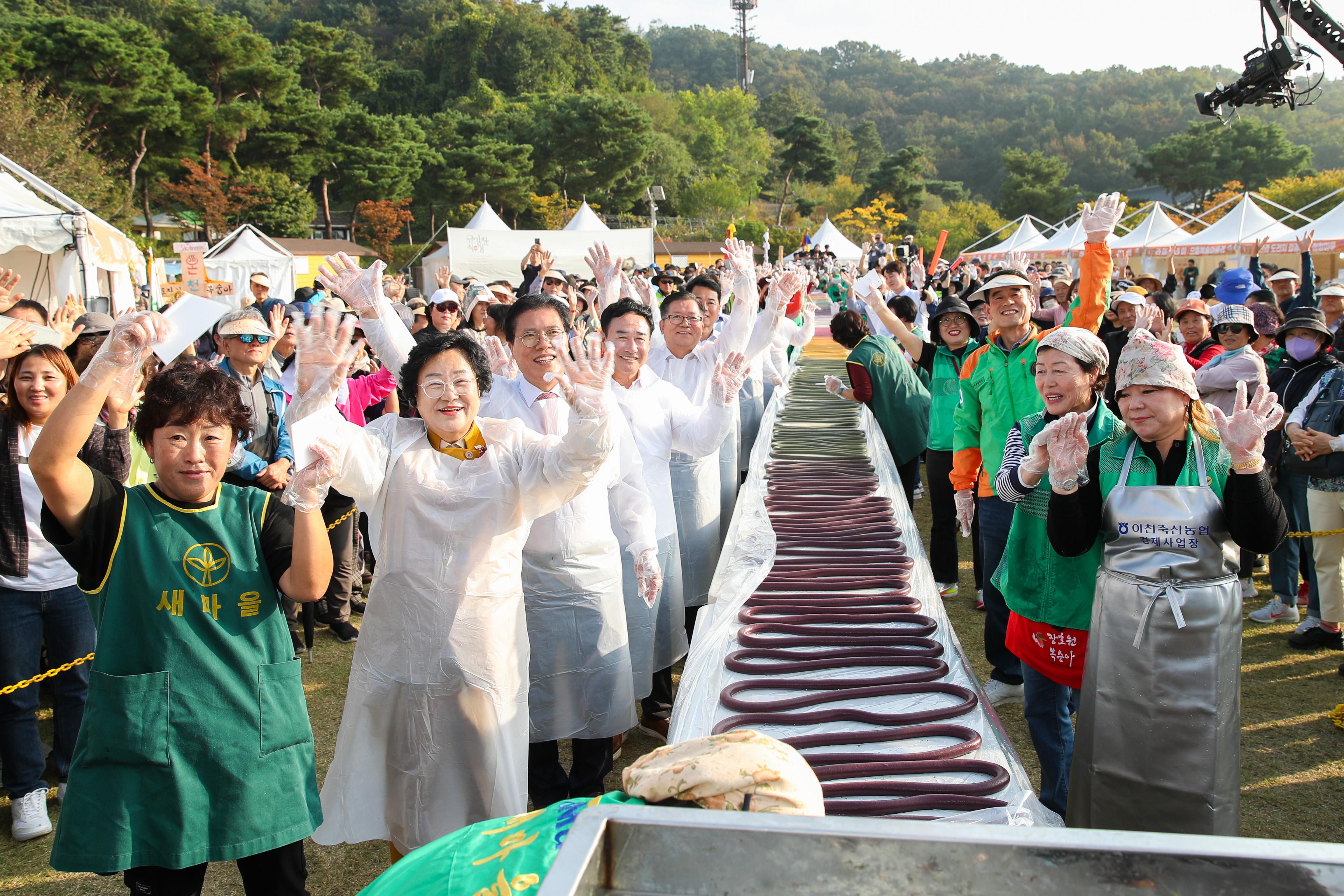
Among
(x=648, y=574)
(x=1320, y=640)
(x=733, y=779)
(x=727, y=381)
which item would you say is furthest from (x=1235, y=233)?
(x=733, y=779)

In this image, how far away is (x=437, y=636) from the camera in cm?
223

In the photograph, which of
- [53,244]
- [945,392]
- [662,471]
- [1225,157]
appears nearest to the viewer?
[662,471]

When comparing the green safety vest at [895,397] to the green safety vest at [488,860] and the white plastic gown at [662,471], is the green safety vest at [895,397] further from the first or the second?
the green safety vest at [488,860]

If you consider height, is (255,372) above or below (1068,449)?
above

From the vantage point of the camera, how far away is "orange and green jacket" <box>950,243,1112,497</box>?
11.0 ft

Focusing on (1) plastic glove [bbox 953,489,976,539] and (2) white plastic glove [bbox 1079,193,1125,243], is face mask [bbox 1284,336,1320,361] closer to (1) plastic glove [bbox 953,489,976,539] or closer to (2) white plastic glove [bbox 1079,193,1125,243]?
(2) white plastic glove [bbox 1079,193,1125,243]

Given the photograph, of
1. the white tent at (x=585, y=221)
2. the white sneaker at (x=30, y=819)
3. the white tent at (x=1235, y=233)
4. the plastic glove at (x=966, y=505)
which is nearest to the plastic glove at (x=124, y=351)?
the white sneaker at (x=30, y=819)

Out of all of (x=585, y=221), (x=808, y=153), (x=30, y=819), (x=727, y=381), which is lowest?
(x=30, y=819)

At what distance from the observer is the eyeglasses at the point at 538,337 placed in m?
2.85

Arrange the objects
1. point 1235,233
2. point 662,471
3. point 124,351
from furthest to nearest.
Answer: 1. point 1235,233
2. point 662,471
3. point 124,351

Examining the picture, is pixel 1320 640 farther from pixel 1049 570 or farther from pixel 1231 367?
pixel 1049 570

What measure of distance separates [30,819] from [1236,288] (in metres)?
8.31

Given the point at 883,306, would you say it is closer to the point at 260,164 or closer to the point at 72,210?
the point at 72,210

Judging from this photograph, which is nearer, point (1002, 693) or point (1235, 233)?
point (1002, 693)
